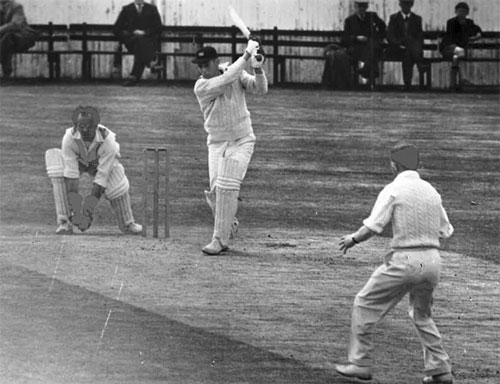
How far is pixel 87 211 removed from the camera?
57.7 feet

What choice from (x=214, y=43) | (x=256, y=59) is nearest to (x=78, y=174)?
(x=256, y=59)

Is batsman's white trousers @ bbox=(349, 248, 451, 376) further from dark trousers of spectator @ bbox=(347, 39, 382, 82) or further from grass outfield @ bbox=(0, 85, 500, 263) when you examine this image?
dark trousers of spectator @ bbox=(347, 39, 382, 82)

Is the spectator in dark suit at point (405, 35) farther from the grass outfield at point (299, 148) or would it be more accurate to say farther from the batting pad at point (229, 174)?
the batting pad at point (229, 174)

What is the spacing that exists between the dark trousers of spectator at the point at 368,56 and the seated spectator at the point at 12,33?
733 centimetres

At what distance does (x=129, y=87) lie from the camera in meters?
35.2

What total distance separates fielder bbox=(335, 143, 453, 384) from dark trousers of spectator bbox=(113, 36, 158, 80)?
978 inches

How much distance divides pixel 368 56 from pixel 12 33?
8.00 m

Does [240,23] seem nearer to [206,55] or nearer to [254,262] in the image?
[206,55]

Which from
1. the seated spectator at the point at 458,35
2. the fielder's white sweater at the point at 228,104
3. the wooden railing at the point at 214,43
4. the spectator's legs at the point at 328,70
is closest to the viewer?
the fielder's white sweater at the point at 228,104

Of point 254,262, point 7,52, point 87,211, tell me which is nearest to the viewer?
point 254,262

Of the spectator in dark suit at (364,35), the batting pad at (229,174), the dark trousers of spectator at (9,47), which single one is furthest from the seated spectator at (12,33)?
the batting pad at (229,174)

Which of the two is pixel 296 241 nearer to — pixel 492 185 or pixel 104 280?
pixel 104 280

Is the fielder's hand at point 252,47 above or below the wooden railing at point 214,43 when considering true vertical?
above

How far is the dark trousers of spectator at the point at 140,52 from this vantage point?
35250mm
